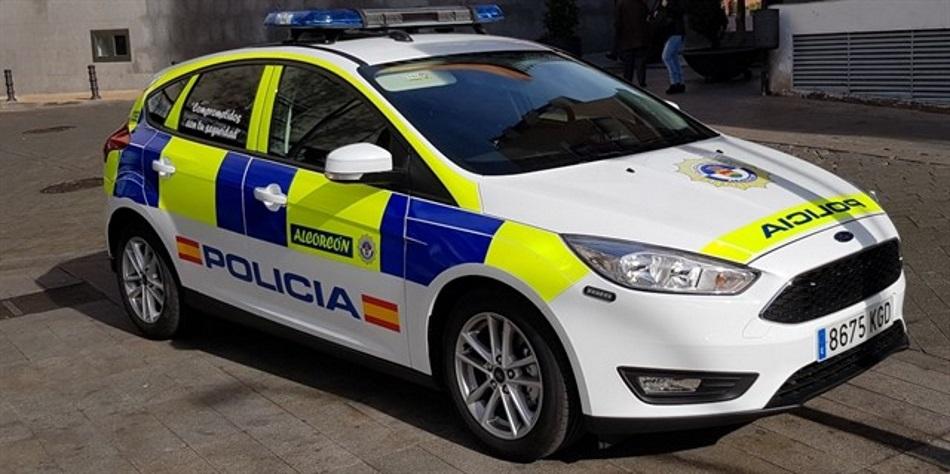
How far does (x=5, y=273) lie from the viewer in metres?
8.27

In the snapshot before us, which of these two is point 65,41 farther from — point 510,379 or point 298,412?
point 510,379

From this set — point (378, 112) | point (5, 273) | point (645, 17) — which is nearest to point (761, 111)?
point (645, 17)

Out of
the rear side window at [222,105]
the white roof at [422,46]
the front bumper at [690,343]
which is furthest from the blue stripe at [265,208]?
the front bumper at [690,343]

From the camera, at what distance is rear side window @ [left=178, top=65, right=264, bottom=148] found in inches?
222

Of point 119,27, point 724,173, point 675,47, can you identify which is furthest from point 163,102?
point 119,27

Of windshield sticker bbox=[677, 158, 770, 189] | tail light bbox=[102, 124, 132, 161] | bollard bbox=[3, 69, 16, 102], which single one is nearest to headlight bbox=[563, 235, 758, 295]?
windshield sticker bbox=[677, 158, 770, 189]

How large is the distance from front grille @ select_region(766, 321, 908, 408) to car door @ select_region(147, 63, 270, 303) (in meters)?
2.56

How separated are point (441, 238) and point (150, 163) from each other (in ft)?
7.22

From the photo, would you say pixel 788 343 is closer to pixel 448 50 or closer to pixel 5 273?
pixel 448 50

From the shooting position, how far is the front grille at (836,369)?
4100mm

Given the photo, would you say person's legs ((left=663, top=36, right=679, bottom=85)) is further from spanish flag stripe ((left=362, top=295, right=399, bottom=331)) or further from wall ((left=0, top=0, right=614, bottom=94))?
spanish flag stripe ((left=362, top=295, right=399, bottom=331))

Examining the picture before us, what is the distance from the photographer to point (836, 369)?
4266 millimetres

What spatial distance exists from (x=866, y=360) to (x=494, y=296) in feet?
4.60

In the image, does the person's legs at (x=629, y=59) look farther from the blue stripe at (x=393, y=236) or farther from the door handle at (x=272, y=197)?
the blue stripe at (x=393, y=236)
